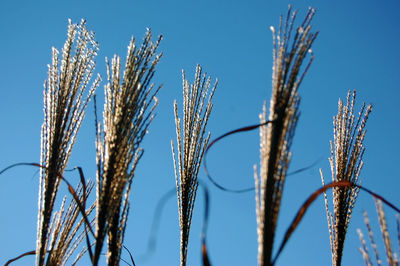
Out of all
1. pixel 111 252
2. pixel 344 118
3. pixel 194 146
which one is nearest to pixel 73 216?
pixel 111 252

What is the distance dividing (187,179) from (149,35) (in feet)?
3.32

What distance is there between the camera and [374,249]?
58.1 inches

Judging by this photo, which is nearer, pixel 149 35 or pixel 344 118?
pixel 149 35

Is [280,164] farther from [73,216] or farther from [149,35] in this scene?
[73,216]

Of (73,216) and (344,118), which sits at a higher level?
(344,118)

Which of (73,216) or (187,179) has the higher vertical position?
(187,179)

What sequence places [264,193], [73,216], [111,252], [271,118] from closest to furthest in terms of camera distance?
[264,193] → [271,118] → [111,252] → [73,216]

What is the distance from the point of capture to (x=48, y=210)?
2.02 meters

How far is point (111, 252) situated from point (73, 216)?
0.61 meters

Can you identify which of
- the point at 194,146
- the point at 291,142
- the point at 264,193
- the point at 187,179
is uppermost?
the point at 194,146

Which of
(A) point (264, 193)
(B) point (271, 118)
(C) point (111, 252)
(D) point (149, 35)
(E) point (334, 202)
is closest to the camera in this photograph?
(A) point (264, 193)

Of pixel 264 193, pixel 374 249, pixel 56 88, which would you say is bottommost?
pixel 374 249

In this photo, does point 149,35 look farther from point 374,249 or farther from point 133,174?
point 374,249

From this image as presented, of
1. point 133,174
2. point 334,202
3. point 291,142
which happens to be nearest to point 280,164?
point 291,142
